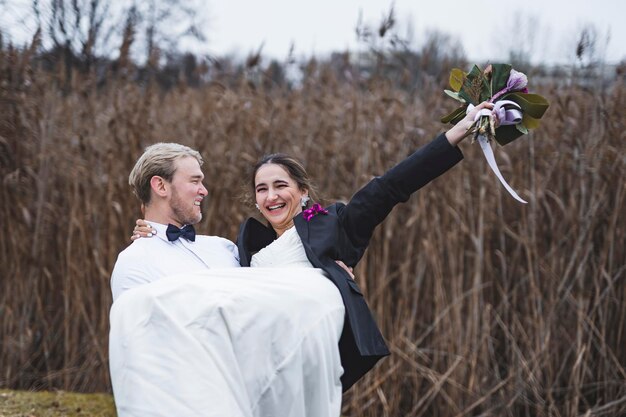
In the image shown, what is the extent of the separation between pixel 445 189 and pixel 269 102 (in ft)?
4.43

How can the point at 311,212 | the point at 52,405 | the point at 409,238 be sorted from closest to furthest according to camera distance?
the point at 311,212 < the point at 52,405 < the point at 409,238

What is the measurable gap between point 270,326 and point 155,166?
0.88m

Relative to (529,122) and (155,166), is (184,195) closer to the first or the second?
(155,166)

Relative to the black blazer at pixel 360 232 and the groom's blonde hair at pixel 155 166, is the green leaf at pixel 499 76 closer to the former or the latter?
the black blazer at pixel 360 232

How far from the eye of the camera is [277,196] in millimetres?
3143

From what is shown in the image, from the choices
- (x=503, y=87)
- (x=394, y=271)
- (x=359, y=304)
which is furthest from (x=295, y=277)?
(x=394, y=271)

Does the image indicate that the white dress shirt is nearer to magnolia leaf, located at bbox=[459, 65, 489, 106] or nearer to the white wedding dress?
the white wedding dress

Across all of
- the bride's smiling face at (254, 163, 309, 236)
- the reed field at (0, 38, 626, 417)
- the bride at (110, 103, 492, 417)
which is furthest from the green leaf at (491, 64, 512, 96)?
the reed field at (0, 38, 626, 417)

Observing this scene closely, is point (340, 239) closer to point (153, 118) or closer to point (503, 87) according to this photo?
point (503, 87)

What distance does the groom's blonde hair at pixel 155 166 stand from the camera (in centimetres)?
317

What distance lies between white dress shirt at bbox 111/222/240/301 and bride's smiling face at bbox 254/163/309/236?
0.25m

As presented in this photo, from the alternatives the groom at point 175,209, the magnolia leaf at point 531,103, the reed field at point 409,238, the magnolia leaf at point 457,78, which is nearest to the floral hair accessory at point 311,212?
the groom at point 175,209

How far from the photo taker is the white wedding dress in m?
2.42

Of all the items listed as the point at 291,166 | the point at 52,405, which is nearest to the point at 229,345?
the point at 291,166
